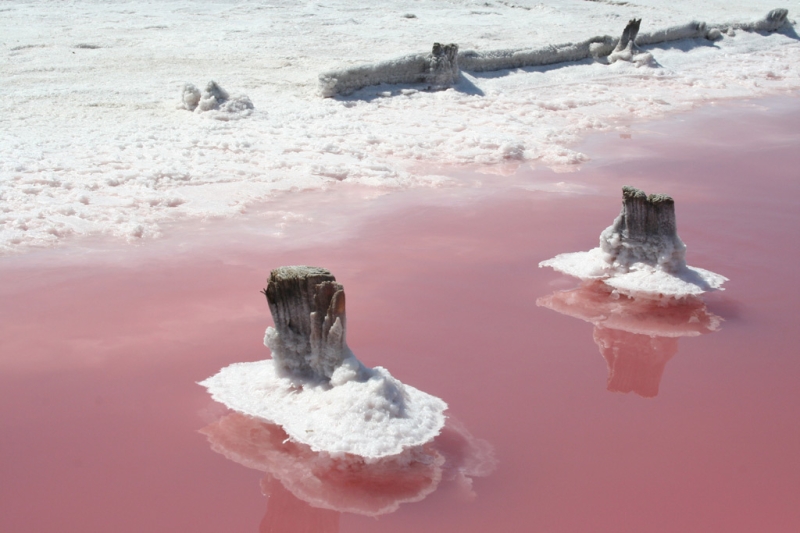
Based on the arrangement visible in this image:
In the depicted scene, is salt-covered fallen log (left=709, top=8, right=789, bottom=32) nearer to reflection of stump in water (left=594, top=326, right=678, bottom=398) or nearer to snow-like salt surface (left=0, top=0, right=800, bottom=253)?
snow-like salt surface (left=0, top=0, right=800, bottom=253)

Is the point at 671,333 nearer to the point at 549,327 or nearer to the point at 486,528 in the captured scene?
the point at 549,327

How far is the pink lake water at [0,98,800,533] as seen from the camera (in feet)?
8.39

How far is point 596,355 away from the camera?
3.55 metres

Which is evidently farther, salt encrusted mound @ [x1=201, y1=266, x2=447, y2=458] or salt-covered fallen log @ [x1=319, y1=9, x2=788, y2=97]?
salt-covered fallen log @ [x1=319, y1=9, x2=788, y2=97]

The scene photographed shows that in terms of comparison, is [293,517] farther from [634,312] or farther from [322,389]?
[634,312]

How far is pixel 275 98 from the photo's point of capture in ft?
23.3

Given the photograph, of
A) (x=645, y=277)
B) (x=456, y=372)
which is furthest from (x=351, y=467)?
(x=645, y=277)

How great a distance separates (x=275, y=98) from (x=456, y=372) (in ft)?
14.4

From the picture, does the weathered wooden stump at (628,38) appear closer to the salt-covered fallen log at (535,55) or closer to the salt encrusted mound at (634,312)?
the salt-covered fallen log at (535,55)

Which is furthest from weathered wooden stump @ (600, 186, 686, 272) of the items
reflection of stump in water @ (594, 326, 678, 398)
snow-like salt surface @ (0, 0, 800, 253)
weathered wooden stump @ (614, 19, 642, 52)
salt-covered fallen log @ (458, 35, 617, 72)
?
weathered wooden stump @ (614, 19, 642, 52)

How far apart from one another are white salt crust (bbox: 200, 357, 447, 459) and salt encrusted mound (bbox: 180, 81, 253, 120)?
3.85m

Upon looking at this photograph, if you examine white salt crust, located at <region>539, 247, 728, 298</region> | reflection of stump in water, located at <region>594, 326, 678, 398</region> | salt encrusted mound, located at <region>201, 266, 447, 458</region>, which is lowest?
reflection of stump in water, located at <region>594, 326, 678, 398</region>

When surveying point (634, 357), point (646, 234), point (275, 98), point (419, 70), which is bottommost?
point (634, 357)

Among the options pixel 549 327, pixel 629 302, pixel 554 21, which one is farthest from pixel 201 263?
pixel 554 21
